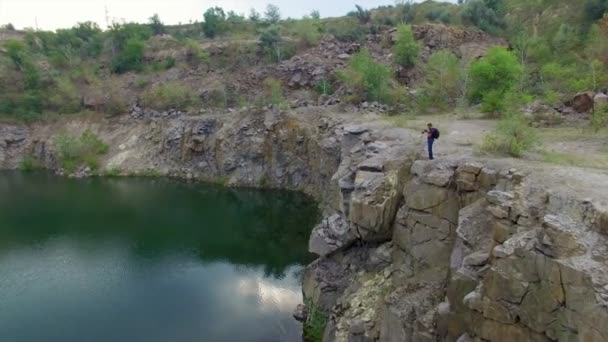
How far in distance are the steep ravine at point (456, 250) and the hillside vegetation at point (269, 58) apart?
1662 centimetres

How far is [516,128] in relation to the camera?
18.8 meters

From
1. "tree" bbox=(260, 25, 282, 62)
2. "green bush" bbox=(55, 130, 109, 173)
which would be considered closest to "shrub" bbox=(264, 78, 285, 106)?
"tree" bbox=(260, 25, 282, 62)

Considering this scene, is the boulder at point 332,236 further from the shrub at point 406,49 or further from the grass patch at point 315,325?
the shrub at point 406,49

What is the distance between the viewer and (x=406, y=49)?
51.9 m

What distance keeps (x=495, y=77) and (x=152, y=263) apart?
27569 mm

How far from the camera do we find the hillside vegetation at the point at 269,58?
4509 cm

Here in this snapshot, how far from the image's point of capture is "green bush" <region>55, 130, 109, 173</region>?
54562mm

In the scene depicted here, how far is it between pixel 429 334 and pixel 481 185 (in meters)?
5.61

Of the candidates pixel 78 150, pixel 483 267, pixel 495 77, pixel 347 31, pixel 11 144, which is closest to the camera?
pixel 483 267

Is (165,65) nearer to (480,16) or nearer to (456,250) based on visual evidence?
(480,16)

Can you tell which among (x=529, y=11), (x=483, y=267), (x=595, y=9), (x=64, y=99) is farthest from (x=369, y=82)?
(x=64, y=99)

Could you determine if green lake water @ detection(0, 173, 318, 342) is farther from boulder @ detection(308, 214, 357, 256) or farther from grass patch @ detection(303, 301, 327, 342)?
boulder @ detection(308, 214, 357, 256)

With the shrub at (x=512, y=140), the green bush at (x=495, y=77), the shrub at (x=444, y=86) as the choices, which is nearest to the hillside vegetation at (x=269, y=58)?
the shrub at (x=444, y=86)

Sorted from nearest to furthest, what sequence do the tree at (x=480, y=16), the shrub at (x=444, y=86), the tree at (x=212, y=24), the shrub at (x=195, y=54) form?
the shrub at (x=444, y=86)
the tree at (x=480, y=16)
the shrub at (x=195, y=54)
the tree at (x=212, y=24)
